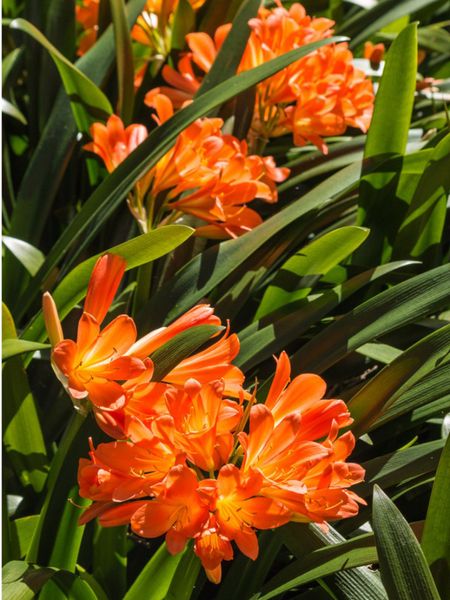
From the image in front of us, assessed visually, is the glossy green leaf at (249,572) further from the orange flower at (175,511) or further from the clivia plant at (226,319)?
the orange flower at (175,511)

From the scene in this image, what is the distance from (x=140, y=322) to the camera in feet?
3.53

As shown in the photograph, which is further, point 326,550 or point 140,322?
point 140,322

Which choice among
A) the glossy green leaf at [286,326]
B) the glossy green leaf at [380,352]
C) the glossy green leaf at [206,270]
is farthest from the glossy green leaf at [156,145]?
the glossy green leaf at [380,352]

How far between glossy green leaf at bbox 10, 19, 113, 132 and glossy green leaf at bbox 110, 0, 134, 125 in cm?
5

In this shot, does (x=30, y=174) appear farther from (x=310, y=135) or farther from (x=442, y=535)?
(x=442, y=535)

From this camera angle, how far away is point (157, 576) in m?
0.85

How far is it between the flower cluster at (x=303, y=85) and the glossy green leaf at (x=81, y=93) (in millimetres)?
155

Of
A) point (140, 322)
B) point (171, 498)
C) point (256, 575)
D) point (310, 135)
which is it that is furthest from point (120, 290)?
point (171, 498)

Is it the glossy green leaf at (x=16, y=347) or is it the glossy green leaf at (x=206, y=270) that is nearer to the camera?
the glossy green leaf at (x=16, y=347)

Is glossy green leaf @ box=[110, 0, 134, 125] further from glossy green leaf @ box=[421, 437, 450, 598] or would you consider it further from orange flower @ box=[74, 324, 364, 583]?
glossy green leaf @ box=[421, 437, 450, 598]

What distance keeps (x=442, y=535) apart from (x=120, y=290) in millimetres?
644

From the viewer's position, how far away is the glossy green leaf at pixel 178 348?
76 centimetres

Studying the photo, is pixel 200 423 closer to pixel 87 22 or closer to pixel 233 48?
pixel 233 48

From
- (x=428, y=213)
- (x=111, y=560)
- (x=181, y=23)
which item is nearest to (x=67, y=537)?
(x=111, y=560)
